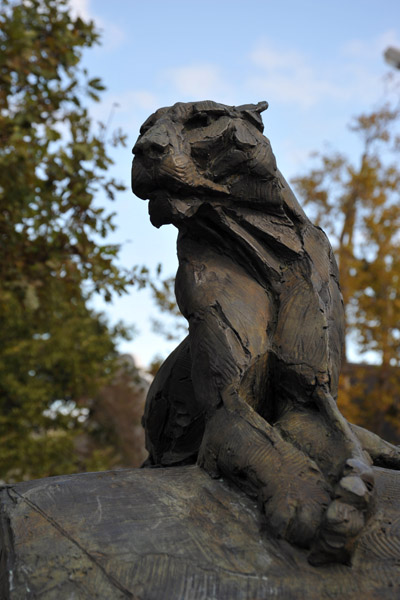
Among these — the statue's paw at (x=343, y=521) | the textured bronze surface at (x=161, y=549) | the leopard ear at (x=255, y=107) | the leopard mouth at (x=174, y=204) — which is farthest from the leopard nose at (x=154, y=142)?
the statue's paw at (x=343, y=521)

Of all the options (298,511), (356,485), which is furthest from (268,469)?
(356,485)

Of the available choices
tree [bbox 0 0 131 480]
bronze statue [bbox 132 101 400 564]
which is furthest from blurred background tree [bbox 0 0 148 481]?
bronze statue [bbox 132 101 400 564]

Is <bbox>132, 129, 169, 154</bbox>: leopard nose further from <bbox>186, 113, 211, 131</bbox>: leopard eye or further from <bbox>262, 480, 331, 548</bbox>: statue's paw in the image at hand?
<bbox>262, 480, 331, 548</bbox>: statue's paw

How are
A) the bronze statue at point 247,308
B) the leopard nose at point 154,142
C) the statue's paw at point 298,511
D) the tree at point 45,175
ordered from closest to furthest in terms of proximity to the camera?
the statue's paw at point 298,511 < the bronze statue at point 247,308 < the leopard nose at point 154,142 < the tree at point 45,175

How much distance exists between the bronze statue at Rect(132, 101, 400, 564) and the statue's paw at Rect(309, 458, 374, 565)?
0.47 feet

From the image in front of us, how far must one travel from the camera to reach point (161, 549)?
1.95 m

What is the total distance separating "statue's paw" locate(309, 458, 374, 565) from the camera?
1.88 m

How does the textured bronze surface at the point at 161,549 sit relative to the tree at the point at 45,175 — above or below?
below

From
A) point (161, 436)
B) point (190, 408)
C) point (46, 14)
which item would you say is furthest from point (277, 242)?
point (46, 14)

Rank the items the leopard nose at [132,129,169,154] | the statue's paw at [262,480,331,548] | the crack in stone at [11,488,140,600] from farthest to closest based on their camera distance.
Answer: the leopard nose at [132,129,169,154] → the statue's paw at [262,480,331,548] → the crack in stone at [11,488,140,600]

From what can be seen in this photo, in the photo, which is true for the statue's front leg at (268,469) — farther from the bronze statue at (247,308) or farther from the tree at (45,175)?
the tree at (45,175)

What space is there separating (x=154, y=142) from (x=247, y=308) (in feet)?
2.25

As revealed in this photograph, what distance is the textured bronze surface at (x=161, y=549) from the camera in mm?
1872

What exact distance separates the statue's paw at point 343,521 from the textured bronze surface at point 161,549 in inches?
2.2
